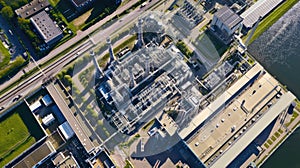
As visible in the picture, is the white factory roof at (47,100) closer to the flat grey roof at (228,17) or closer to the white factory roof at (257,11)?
the flat grey roof at (228,17)

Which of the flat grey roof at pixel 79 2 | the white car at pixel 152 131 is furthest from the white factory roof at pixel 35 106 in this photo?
the flat grey roof at pixel 79 2

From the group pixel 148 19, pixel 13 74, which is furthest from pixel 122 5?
pixel 13 74

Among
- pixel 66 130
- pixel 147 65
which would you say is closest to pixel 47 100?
pixel 66 130

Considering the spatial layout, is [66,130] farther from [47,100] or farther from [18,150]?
[18,150]

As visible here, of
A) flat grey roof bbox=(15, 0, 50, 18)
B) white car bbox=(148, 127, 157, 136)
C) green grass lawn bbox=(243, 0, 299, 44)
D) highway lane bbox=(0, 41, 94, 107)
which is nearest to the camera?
white car bbox=(148, 127, 157, 136)

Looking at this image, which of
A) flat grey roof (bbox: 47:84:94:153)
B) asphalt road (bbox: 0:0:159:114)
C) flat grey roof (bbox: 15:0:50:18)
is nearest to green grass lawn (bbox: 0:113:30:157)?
asphalt road (bbox: 0:0:159:114)

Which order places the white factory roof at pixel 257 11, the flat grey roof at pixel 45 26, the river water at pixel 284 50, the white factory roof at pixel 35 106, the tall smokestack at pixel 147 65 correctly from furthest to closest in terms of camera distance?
1. the white factory roof at pixel 257 11
2. the flat grey roof at pixel 45 26
3. the river water at pixel 284 50
4. the white factory roof at pixel 35 106
5. the tall smokestack at pixel 147 65

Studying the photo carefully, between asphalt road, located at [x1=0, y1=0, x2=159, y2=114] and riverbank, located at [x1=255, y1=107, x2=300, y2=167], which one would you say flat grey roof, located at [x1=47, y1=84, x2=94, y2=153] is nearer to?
asphalt road, located at [x1=0, y1=0, x2=159, y2=114]
